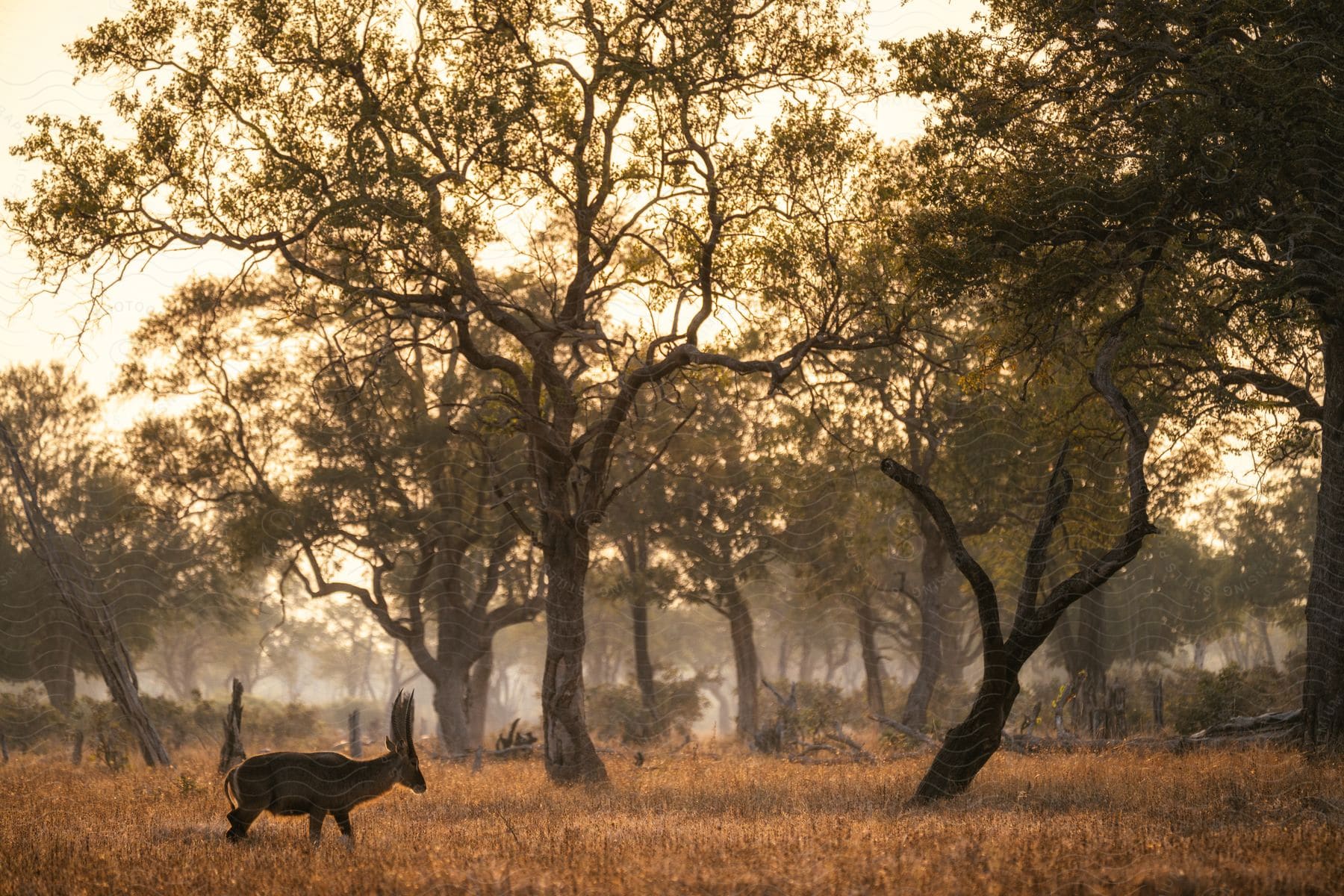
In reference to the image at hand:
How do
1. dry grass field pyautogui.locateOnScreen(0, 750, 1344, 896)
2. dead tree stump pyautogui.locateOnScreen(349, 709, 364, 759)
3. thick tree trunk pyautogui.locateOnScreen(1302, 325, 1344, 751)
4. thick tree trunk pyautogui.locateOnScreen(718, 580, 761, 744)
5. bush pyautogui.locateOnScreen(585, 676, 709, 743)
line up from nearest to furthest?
dry grass field pyautogui.locateOnScreen(0, 750, 1344, 896)
thick tree trunk pyautogui.locateOnScreen(1302, 325, 1344, 751)
dead tree stump pyautogui.locateOnScreen(349, 709, 364, 759)
thick tree trunk pyautogui.locateOnScreen(718, 580, 761, 744)
bush pyautogui.locateOnScreen(585, 676, 709, 743)

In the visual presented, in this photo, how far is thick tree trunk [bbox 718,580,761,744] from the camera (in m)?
34.7

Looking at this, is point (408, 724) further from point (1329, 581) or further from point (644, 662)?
point (644, 662)

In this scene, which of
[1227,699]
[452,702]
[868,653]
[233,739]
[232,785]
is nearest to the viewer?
[232,785]

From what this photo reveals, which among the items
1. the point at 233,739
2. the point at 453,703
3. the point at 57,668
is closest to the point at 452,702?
the point at 453,703

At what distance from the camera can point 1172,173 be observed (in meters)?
13.2

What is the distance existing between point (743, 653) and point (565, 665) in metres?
20.7

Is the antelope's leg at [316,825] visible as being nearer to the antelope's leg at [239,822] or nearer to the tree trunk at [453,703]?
the antelope's leg at [239,822]

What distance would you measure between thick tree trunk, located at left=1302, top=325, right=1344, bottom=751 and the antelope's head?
1272 cm

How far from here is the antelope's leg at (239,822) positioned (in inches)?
374

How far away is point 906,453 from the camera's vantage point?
29609mm

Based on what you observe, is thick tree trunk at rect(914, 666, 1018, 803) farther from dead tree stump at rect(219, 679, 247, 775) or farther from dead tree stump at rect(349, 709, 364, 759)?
dead tree stump at rect(349, 709, 364, 759)

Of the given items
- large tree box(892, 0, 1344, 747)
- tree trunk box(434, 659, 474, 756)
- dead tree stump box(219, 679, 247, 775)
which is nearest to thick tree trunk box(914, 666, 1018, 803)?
large tree box(892, 0, 1344, 747)

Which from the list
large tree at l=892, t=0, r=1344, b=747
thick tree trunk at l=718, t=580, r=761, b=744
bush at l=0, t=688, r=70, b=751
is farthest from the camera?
thick tree trunk at l=718, t=580, r=761, b=744

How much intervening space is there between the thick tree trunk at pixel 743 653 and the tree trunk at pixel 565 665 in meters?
17.6
